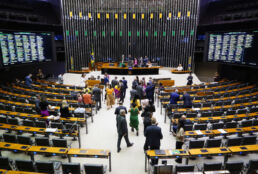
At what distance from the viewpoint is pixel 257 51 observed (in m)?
10.9

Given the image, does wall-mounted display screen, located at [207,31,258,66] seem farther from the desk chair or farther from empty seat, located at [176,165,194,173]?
the desk chair

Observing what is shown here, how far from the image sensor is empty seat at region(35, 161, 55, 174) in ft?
14.8

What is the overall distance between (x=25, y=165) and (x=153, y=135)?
11.4ft

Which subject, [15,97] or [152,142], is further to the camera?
[15,97]

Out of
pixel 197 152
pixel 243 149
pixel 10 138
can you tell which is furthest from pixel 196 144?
pixel 10 138

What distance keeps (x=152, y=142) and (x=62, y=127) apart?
3279 mm

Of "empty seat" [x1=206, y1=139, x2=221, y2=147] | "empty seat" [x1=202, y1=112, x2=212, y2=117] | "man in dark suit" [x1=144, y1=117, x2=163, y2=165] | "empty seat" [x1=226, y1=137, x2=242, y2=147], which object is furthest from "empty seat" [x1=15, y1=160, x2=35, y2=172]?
"empty seat" [x1=202, y1=112, x2=212, y2=117]

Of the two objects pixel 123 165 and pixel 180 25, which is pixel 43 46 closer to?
pixel 123 165

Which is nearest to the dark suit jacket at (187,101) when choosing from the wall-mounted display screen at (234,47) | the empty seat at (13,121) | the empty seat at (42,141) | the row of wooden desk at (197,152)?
the row of wooden desk at (197,152)

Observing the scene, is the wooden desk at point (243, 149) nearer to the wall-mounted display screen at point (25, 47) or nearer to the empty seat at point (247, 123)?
the empty seat at point (247, 123)

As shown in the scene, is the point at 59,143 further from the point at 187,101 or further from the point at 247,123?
the point at 247,123

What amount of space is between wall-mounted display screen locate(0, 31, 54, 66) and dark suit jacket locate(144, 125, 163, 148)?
1085 cm

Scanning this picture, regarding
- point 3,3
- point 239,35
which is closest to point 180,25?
point 239,35

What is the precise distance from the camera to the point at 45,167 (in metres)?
4.57
